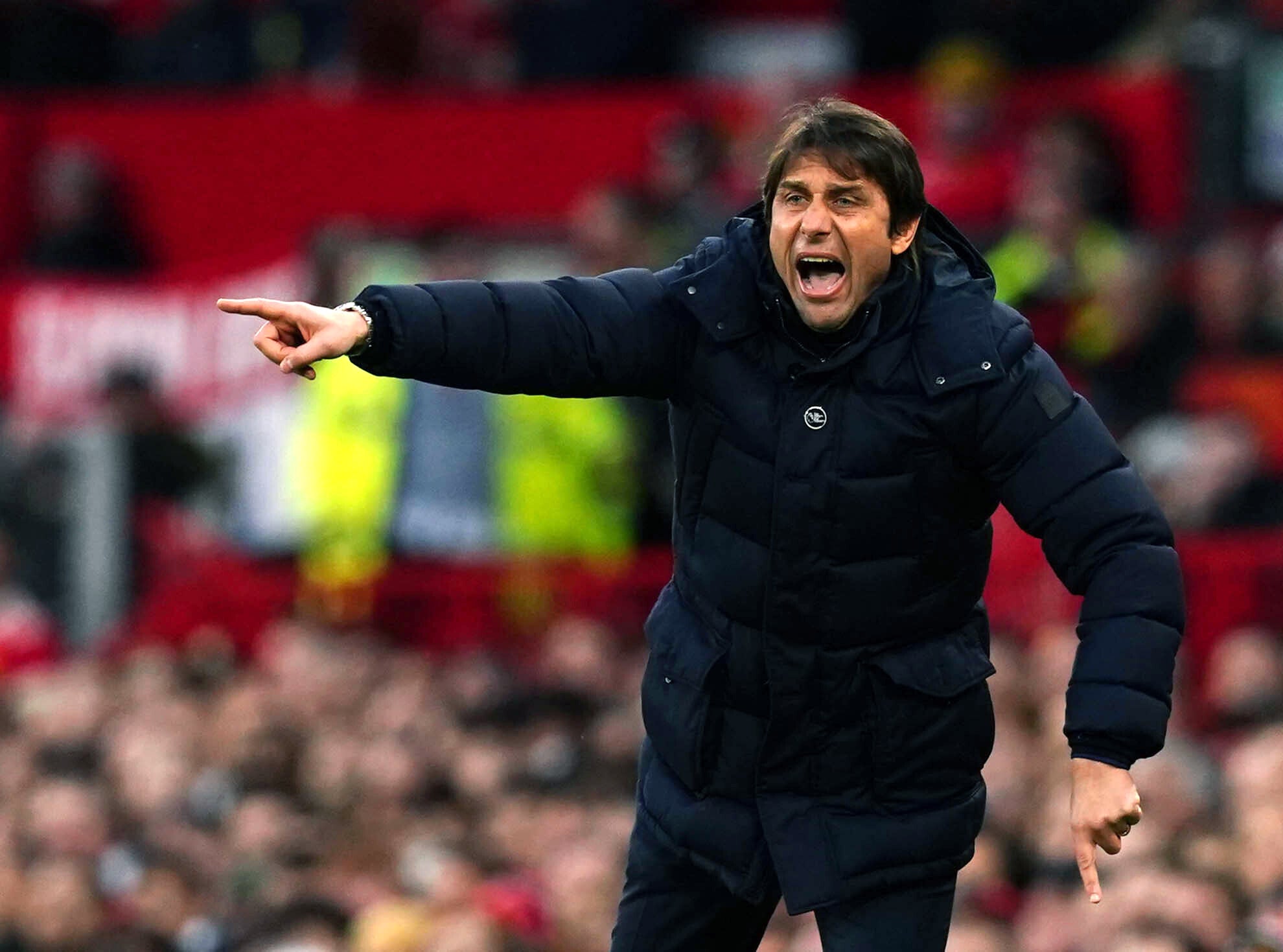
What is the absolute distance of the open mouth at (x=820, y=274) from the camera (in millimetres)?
4113

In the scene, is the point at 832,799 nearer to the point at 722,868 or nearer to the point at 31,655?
the point at 722,868

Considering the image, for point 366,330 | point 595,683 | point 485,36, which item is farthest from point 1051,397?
point 485,36

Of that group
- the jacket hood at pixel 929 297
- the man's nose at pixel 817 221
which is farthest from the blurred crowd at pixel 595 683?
the man's nose at pixel 817 221

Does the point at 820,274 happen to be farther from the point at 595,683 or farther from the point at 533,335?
the point at 595,683

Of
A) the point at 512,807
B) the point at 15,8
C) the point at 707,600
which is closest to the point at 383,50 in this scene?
the point at 15,8

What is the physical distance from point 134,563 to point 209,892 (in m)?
2.86

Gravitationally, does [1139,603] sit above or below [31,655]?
above

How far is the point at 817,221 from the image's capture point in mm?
4094

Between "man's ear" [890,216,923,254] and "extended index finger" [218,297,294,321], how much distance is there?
0.94 meters

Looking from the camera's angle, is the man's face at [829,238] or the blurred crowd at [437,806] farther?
the blurred crowd at [437,806]

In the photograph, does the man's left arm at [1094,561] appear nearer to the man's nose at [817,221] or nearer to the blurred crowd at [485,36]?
the man's nose at [817,221]

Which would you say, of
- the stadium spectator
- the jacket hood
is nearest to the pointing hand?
the jacket hood

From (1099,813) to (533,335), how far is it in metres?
1.13

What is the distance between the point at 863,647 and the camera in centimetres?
419
